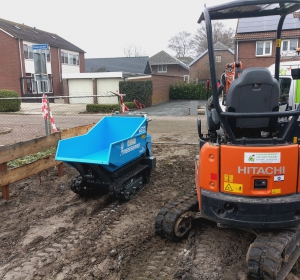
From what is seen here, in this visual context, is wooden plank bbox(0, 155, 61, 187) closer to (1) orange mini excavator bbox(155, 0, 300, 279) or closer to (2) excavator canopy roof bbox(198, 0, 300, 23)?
(1) orange mini excavator bbox(155, 0, 300, 279)

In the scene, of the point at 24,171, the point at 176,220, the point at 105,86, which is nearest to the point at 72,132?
the point at 24,171

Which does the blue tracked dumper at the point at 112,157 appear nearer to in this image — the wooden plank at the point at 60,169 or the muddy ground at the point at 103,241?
the muddy ground at the point at 103,241

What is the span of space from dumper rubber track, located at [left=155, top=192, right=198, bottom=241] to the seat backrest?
133cm

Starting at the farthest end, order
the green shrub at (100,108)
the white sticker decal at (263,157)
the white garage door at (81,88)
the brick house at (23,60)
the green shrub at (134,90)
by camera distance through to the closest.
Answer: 1. the brick house at (23,60)
2. the white garage door at (81,88)
3. the green shrub at (134,90)
4. the green shrub at (100,108)
5. the white sticker decal at (263,157)

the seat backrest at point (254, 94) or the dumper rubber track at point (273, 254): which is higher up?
the seat backrest at point (254, 94)

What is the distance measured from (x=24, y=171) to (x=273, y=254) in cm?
407

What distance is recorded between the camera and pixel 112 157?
462 centimetres

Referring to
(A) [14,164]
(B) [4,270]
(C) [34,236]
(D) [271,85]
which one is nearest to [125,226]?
(C) [34,236]

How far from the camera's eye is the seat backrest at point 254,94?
299 cm

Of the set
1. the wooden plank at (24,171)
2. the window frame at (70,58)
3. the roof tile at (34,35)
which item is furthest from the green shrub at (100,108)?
the window frame at (70,58)

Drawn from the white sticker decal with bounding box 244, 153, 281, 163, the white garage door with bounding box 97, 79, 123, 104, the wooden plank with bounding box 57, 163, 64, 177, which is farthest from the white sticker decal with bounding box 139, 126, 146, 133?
the white garage door with bounding box 97, 79, 123, 104

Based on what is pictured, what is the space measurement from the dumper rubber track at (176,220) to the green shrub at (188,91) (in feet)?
87.9

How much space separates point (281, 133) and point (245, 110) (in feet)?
1.78

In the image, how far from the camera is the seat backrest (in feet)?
9.80
